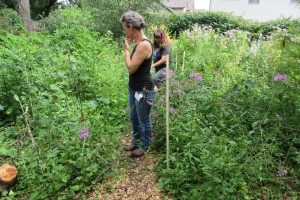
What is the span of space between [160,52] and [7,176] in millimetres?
2920

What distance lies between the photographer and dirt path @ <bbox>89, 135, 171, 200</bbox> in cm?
244

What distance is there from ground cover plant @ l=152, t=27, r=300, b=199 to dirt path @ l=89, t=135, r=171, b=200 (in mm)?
138

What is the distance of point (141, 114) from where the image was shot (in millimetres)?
2674

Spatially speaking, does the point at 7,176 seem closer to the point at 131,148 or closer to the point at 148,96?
the point at 131,148

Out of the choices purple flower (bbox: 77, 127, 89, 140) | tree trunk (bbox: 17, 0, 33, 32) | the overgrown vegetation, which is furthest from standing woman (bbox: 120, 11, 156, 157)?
tree trunk (bbox: 17, 0, 33, 32)

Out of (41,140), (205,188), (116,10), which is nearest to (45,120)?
(41,140)

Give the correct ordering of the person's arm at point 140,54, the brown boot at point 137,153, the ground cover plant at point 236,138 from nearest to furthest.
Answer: the ground cover plant at point 236,138 < the person's arm at point 140,54 < the brown boot at point 137,153

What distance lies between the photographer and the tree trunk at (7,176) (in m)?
2.41

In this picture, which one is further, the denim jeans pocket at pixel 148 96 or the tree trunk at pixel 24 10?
the tree trunk at pixel 24 10

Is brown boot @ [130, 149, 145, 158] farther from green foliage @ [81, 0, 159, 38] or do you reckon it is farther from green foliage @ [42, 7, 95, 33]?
green foliage @ [81, 0, 159, 38]

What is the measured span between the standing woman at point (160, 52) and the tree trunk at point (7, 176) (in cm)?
243

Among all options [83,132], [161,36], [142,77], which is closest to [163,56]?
[161,36]

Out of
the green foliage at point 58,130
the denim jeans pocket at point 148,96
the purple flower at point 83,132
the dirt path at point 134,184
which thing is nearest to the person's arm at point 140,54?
the denim jeans pocket at point 148,96

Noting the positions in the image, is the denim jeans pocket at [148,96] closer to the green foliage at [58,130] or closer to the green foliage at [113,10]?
the green foliage at [58,130]
